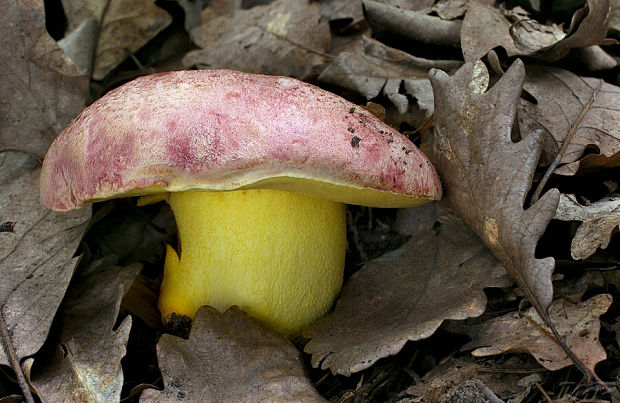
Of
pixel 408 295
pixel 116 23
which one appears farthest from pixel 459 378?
pixel 116 23

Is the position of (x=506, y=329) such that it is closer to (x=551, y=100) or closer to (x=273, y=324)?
(x=273, y=324)

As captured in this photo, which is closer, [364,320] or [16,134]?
[364,320]

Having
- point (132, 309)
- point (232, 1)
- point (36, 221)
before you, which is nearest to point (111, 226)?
point (36, 221)

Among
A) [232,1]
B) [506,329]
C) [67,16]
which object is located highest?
[67,16]

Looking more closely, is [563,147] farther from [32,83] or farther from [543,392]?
[32,83]

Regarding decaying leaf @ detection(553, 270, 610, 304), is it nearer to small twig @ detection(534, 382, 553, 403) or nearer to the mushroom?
small twig @ detection(534, 382, 553, 403)

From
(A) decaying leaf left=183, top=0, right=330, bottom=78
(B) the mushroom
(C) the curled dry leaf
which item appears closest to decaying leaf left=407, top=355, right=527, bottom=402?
(B) the mushroom

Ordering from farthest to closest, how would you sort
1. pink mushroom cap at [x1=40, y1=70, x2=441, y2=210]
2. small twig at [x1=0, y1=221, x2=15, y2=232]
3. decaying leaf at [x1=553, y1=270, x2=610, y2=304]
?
small twig at [x1=0, y1=221, x2=15, y2=232], decaying leaf at [x1=553, y1=270, x2=610, y2=304], pink mushroom cap at [x1=40, y1=70, x2=441, y2=210]

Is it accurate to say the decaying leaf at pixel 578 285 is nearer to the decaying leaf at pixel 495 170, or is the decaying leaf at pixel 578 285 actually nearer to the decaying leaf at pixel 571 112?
the decaying leaf at pixel 495 170
